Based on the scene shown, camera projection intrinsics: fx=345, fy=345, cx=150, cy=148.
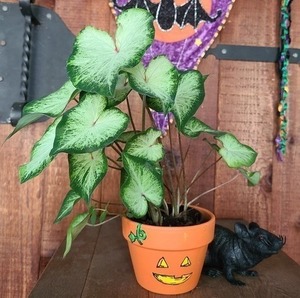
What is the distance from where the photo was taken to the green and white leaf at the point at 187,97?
478 millimetres

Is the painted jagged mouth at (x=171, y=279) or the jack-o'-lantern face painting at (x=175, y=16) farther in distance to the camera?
the jack-o'-lantern face painting at (x=175, y=16)

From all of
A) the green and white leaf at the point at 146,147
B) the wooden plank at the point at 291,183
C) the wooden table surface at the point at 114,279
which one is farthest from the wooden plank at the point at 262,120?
the green and white leaf at the point at 146,147

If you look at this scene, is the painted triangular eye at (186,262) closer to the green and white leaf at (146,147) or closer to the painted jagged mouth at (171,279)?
the painted jagged mouth at (171,279)

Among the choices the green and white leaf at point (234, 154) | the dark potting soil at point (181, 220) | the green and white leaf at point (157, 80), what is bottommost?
the dark potting soil at point (181, 220)

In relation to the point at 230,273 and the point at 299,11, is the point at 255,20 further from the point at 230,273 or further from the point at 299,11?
the point at 230,273

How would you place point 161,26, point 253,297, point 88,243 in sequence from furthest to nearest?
point 161,26
point 88,243
point 253,297

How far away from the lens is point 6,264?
0.93 m

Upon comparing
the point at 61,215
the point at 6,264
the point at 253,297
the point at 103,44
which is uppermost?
the point at 103,44

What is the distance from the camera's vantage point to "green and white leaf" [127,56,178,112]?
1.41ft

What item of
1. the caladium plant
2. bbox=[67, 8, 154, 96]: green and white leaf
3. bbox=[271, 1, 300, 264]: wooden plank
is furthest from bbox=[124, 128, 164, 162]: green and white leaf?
bbox=[271, 1, 300, 264]: wooden plank

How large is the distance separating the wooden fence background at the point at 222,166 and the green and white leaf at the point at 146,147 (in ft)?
1.50

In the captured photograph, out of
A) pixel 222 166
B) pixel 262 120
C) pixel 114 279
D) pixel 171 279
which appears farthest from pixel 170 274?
pixel 262 120

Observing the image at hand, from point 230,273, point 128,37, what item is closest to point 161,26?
point 128,37

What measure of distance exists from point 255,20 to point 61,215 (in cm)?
76
